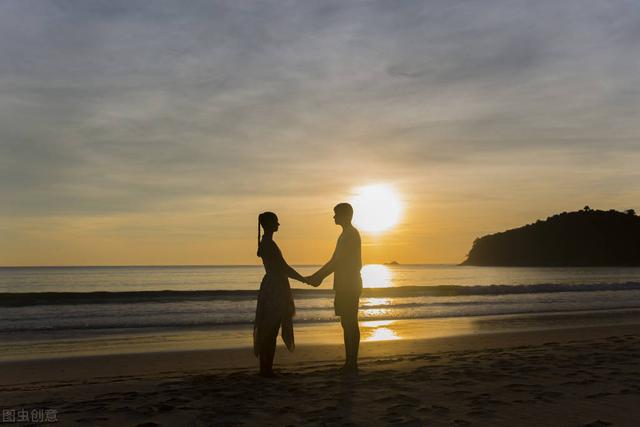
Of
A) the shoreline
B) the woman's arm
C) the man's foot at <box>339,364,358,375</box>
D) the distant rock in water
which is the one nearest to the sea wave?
the shoreline

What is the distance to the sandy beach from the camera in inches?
218

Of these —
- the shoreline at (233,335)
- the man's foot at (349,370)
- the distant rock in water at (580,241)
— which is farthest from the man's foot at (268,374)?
the distant rock in water at (580,241)

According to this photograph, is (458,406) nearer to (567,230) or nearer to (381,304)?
(381,304)

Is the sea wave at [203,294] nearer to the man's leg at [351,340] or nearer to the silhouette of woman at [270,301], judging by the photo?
the silhouette of woman at [270,301]

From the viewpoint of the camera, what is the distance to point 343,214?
814 centimetres

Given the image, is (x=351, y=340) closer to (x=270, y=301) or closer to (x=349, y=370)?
(x=349, y=370)

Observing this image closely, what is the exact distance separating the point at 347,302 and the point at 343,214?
1.27 meters

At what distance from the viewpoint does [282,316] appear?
26.5ft

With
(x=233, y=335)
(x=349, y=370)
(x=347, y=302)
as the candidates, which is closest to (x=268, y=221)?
(x=347, y=302)

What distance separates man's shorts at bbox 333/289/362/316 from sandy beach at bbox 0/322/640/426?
0.90 m

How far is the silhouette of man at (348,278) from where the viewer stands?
Answer: 809 cm

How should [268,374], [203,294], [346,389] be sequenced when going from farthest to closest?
[203,294], [268,374], [346,389]

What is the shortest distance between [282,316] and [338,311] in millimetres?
814

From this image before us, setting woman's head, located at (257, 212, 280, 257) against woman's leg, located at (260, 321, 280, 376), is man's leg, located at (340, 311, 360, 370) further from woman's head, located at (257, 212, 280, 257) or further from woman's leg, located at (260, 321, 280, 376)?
woman's head, located at (257, 212, 280, 257)
